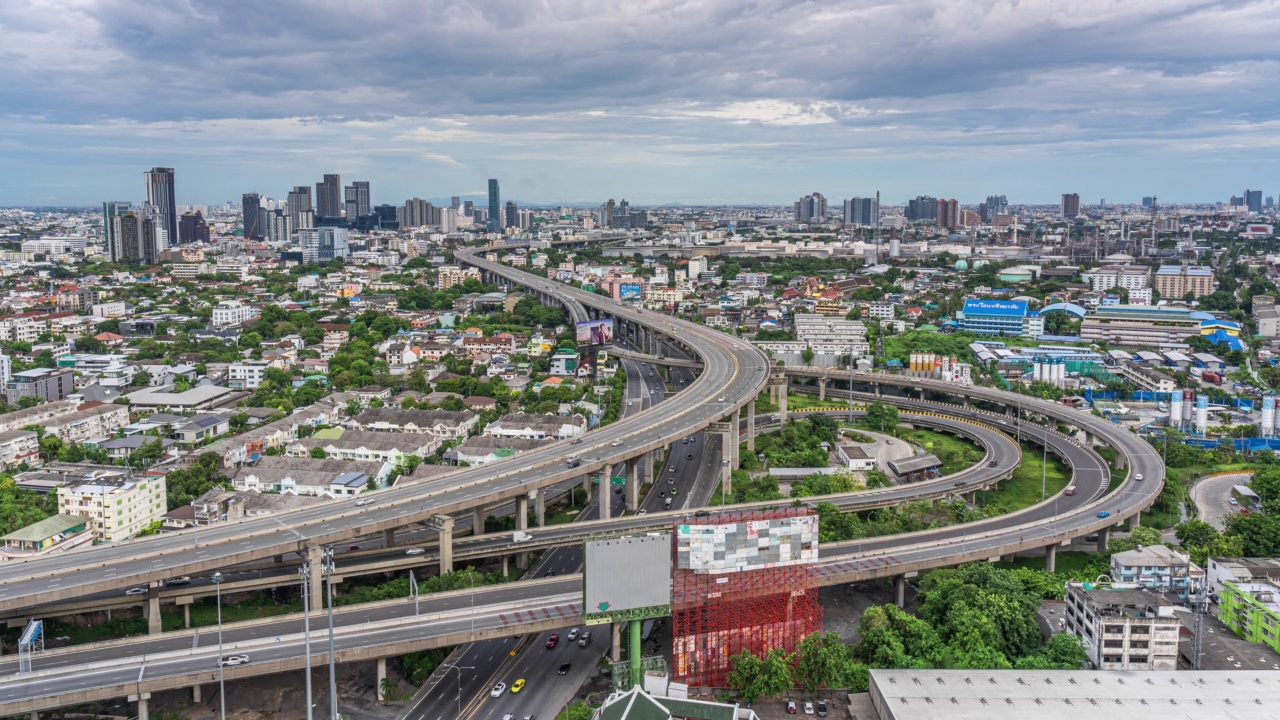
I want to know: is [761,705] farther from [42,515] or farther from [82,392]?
[82,392]

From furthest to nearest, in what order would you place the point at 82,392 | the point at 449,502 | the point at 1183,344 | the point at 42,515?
1. the point at 1183,344
2. the point at 82,392
3. the point at 42,515
4. the point at 449,502

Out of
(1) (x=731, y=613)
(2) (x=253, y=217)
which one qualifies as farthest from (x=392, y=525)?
(2) (x=253, y=217)

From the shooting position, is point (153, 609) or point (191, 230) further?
point (191, 230)

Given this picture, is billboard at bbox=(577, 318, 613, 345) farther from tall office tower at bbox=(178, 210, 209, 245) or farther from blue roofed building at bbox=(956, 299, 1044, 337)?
tall office tower at bbox=(178, 210, 209, 245)

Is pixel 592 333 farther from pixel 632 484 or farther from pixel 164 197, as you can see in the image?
pixel 164 197

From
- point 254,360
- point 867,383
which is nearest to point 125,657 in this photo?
point 254,360

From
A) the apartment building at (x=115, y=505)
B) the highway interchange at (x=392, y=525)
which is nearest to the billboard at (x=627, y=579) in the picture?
the highway interchange at (x=392, y=525)
